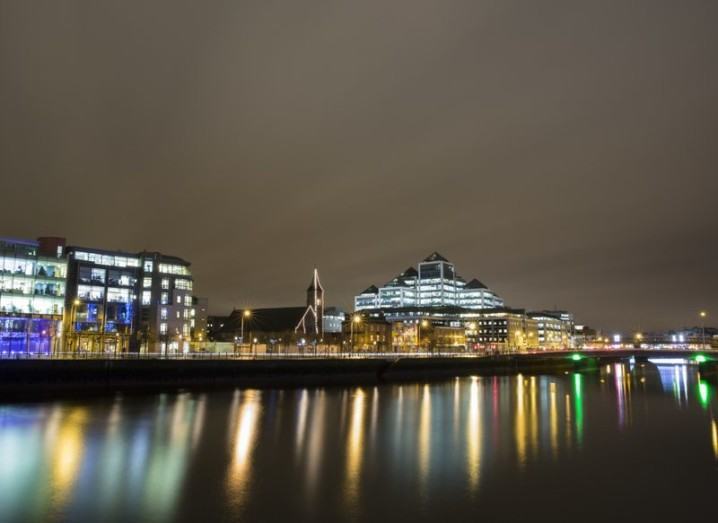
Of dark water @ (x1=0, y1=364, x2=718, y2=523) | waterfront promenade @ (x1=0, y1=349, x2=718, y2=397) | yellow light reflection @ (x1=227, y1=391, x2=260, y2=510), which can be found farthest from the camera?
waterfront promenade @ (x1=0, y1=349, x2=718, y2=397)

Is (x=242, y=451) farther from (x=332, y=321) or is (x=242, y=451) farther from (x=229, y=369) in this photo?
(x=332, y=321)

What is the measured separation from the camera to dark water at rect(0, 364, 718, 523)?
75.8ft

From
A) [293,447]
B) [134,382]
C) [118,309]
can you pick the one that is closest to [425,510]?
[293,447]

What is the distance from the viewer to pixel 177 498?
78.4ft

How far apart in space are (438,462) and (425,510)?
376 inches

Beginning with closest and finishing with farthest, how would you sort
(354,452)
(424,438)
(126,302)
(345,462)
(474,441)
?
(345,462), (354,452), (474,441), (424,438), (126,302)

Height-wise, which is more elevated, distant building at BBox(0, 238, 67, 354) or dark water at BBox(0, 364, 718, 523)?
distant building at BBox(0, 238, 67, 354)

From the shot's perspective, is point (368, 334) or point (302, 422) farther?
point (368, 334)

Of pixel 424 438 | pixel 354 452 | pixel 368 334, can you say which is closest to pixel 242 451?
pixel 354 452

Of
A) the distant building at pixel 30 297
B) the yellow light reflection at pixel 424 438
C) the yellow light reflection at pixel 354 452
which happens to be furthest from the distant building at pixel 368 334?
the yellow light reflection at pixel 354 452

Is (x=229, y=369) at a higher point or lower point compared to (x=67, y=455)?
→ higher

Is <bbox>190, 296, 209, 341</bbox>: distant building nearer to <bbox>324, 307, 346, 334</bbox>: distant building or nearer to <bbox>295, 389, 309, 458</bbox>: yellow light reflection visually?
<bbox>295, 389, 309, 458</bbox>: yellow light reflection

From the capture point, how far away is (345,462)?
31.7 metres

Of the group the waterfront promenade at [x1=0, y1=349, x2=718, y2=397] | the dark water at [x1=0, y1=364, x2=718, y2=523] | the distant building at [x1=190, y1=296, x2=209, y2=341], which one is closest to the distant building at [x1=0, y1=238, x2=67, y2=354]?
the waterfront promenade at [x1=0, y1=349, x2=718, y2=397]
